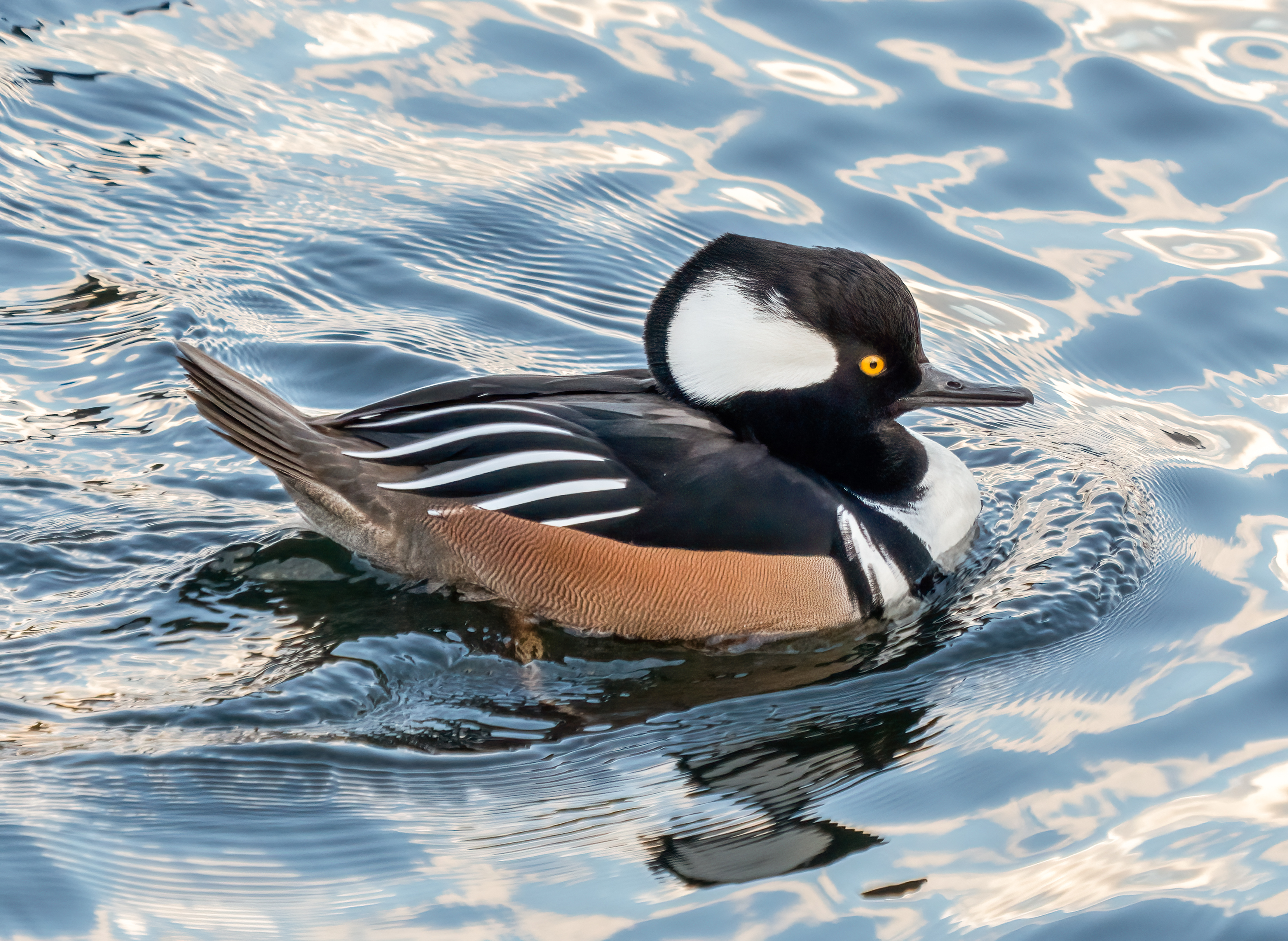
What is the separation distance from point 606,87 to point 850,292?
484cm

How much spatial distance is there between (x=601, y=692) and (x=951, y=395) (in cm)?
198

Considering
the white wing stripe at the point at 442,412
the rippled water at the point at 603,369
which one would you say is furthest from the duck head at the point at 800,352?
the rippled water at the point at 603,369

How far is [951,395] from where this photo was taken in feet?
20.4

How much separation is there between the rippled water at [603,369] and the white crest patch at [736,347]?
1099 millimetres

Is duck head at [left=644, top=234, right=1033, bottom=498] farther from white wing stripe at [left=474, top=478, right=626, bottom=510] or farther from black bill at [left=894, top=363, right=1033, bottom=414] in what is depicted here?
white wing stripe at [left=474, top=478, right=626, bottom=510]

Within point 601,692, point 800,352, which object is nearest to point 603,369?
point 800,352

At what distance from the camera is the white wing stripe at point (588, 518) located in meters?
5.70

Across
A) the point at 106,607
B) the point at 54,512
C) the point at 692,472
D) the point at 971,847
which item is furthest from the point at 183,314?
the point at 971,847

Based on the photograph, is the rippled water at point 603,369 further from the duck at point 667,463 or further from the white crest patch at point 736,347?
the white crest patch at point 736,347

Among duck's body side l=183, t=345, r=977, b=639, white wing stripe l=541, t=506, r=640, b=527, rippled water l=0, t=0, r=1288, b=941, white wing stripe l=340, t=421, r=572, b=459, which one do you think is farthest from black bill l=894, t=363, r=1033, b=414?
white wing stripe l=340, t=421, r=572, b=459

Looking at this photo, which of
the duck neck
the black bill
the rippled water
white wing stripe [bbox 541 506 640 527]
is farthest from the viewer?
the black bill

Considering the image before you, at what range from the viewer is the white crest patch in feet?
18.9

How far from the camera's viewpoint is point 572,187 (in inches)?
366

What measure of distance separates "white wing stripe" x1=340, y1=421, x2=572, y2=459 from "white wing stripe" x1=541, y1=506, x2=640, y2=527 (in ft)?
1.12
